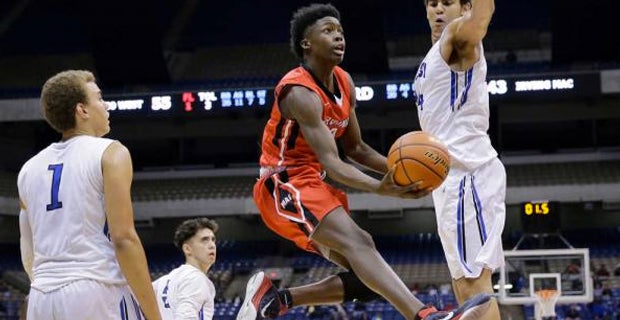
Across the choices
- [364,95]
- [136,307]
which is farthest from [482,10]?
[364,95]

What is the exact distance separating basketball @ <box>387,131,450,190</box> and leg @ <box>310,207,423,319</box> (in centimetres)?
61

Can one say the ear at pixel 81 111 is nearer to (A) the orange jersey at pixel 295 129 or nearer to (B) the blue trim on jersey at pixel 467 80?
(A) the orange jersey at pixel 295 129

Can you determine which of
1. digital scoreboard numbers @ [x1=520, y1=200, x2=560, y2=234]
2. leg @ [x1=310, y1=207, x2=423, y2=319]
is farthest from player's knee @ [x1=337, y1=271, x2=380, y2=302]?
digital scoreboard numbers @ [x1=520, y1=200, x2=560, y2=234]

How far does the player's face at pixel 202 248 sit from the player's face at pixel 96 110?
11.3 feet

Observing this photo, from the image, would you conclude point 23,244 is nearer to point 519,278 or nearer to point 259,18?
point 519,278

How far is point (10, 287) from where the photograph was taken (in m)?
24.4

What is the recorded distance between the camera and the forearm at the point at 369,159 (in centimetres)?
589

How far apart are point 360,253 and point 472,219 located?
0.60 metres

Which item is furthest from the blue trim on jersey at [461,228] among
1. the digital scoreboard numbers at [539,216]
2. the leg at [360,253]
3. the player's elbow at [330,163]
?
the digital scoreboard numbers at [539,216]

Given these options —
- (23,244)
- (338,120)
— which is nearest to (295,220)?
(338,120)

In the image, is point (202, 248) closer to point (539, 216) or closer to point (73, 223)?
point (73, 223)

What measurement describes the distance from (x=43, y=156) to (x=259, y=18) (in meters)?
24.6

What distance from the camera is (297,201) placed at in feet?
17.8

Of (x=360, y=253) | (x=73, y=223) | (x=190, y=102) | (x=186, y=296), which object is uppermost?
(x=190, y=102)
